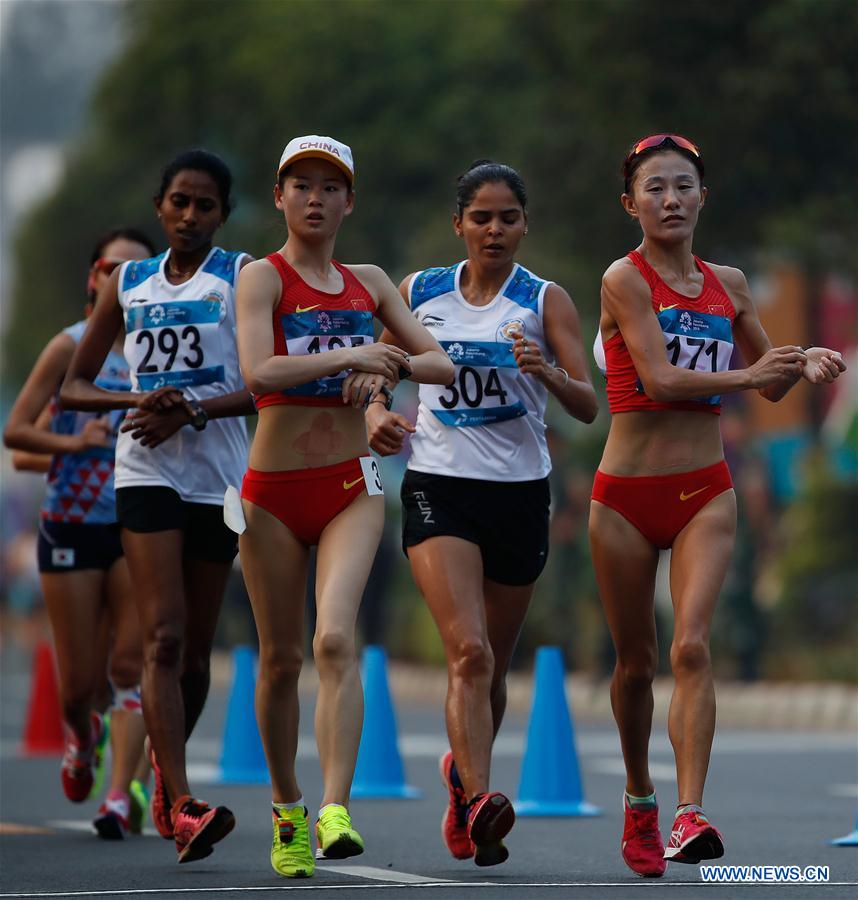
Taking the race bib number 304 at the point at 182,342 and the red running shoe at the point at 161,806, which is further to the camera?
the race bib number 304 at the point at 182,342

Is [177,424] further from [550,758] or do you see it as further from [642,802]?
[550,758]

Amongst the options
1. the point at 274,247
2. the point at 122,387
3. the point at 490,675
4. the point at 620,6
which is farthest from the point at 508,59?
the point at 490,675

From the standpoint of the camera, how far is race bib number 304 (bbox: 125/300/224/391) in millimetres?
9031

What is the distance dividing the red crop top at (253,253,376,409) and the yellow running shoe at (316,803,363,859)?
146 cm

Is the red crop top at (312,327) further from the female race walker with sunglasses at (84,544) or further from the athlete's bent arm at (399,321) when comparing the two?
the female race walker with sunglasses at (84,544)

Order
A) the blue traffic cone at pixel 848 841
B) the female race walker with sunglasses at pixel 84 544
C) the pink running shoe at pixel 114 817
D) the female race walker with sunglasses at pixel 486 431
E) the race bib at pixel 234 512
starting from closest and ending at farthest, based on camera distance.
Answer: the race bib at pixel 234 512 < the female race walker with sunglasses at pixel 486 431 < the blue traffic cone at pixel 848 841 < the pink running shoe at pixel 114 817 < the female race walker with sunglasses at pixel 84 544

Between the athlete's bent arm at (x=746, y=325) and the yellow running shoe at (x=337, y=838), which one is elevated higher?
the athlete's bent arm at (x=746, y=325)

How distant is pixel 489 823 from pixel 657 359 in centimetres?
162

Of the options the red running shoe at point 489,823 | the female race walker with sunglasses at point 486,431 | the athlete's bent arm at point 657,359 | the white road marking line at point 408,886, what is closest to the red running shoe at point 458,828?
the female race walker with sunglasses at point 486,431

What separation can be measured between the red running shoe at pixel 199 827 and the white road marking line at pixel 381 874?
44 cm

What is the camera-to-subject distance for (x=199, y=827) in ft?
26.8

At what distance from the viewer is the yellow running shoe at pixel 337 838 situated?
7418 mm

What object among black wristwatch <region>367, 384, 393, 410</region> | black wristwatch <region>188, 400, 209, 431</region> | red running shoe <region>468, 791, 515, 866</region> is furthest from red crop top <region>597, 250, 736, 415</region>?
black wristwatch <region>188, 400, 209, 431</region>

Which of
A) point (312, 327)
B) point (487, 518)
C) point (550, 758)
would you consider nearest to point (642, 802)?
point (487, 518)
